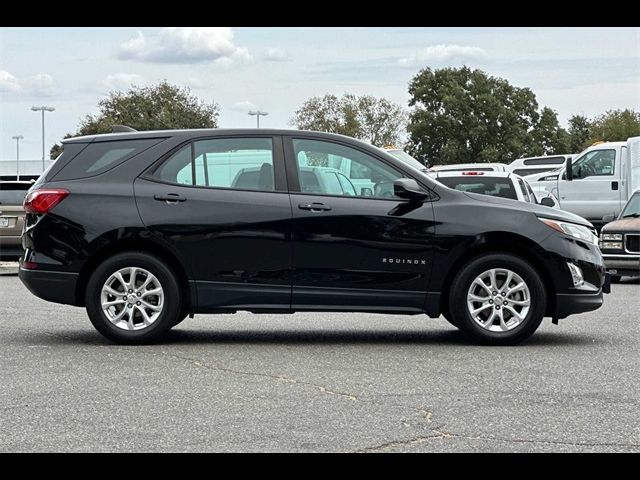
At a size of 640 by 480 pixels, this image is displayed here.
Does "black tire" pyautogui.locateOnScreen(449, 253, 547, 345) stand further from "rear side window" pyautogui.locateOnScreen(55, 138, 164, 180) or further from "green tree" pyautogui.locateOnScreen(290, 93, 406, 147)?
"green tree" pyautogui.locateOnScreen(290, 93, 406, 147)

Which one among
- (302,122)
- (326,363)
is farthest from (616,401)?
(302,122)

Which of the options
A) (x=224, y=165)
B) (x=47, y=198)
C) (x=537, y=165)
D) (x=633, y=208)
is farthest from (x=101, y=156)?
(x=537, y=165)

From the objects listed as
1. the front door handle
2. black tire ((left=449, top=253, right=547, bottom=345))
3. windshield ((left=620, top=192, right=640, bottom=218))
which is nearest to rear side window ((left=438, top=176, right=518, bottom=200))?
windshield ((left=620, top=192, right=640, bottom=218))

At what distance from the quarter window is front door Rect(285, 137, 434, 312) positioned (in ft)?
1.21

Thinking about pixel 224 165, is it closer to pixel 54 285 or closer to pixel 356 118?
pixel 54 285

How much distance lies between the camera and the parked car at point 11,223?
23.0 m

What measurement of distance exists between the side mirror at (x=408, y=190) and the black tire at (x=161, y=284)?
1.96 m

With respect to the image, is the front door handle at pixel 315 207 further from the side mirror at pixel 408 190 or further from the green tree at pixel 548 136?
the green tree at pixel 548 136

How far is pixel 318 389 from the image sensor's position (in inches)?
312

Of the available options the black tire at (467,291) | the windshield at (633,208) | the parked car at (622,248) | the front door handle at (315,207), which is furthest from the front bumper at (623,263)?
the front door handle at (315,207)

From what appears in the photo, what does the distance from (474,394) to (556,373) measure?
116 cm

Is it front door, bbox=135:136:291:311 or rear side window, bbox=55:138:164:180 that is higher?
rear side window, bbox=55:138:164:180

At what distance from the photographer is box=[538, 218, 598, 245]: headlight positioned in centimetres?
1023
